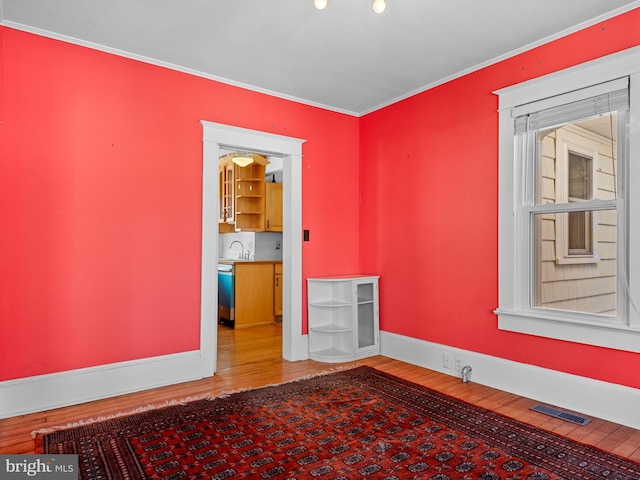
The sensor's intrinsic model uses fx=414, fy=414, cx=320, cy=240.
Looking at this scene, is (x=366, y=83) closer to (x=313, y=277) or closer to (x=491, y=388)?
(x=313, y=277)

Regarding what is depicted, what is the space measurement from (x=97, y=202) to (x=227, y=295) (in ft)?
10.0

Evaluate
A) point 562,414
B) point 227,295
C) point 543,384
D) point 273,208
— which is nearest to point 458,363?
point 543,384

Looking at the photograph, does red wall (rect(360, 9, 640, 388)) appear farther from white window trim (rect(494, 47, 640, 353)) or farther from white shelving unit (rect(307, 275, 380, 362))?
white shelving unit (rect(307, 275, 380, 362))

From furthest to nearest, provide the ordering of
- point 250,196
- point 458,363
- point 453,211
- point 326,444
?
1. point 250,196
2. point 453,211
3. point 458,363
4. point 326,444

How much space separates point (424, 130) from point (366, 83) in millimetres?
726

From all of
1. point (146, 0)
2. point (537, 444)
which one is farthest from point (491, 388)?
point (146, 0)

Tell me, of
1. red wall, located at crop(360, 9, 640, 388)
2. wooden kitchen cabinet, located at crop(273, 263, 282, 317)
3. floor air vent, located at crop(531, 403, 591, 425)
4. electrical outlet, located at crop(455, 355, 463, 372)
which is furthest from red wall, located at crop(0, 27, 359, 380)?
floor air vent, located at crop(531, 403, 591, 425)

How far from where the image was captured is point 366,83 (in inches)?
156

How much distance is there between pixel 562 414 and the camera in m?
2.82

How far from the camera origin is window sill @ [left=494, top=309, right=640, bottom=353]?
2666 millimetres

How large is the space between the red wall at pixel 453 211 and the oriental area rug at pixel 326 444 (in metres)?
0.71

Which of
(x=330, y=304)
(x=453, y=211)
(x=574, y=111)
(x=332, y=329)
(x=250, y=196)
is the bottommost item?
(x=332, y=329)

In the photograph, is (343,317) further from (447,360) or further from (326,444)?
(326,444)

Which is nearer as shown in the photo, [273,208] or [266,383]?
[266,383]
